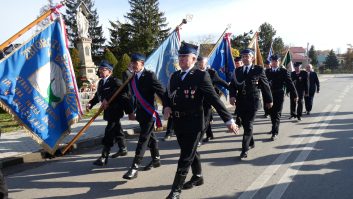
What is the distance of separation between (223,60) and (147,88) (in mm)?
5331

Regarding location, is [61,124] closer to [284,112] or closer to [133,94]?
[133,94]

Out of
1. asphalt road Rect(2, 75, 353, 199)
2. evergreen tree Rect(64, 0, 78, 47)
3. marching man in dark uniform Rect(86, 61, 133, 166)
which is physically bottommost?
asphalt road Rect(2, 75, 353, 199)

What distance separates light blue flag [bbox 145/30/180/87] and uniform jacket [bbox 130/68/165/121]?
2.83 metres

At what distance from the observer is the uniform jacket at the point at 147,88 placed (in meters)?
5.45

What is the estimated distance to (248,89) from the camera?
21.6 ft

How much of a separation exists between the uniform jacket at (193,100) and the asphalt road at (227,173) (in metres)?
0.98

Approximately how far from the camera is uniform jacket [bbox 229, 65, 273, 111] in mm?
6516

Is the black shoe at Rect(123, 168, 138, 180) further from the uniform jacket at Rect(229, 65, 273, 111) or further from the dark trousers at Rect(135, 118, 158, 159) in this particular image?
the uniform jacket at Rect(229, 65, 273, 111)

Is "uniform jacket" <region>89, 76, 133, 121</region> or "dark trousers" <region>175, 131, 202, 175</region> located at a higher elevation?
"uniform jacket" <region>89, 76, 133, 121</region>

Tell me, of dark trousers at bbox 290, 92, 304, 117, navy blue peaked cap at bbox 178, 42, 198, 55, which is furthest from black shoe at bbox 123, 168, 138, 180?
dark trousers at bbox 290, 92, 304, 117

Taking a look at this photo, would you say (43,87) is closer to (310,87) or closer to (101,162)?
(101,162)

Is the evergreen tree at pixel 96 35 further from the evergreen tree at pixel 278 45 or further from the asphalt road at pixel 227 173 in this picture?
the asphalt road at pixel 227 173

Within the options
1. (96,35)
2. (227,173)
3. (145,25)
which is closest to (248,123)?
(227,173)

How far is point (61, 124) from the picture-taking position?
19.1 ft
